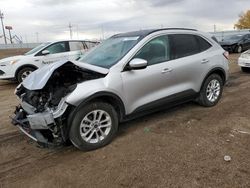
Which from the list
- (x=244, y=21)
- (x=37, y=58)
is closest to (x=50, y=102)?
(x=37, y=58)

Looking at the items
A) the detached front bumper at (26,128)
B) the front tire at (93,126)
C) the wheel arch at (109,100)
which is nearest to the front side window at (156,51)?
the wheel arch at (109,100)

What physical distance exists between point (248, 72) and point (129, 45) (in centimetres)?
793

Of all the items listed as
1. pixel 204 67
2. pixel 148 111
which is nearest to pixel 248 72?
pixel 204 67

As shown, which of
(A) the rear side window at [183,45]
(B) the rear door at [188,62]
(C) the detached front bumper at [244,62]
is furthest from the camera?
(C) the detached front bumper at [244,62]

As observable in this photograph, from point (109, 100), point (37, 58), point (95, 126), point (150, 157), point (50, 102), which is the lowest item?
point (150, 157)

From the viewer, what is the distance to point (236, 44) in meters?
20.1

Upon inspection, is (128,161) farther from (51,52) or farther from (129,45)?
(51,52)

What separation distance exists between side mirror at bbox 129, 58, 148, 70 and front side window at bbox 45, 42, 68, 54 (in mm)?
6806

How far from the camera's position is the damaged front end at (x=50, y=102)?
366cm

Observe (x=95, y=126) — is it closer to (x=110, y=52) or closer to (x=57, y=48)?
(x=110, y=52)

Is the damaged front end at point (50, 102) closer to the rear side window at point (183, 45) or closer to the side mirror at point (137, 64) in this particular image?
the side mirror at point (137, 64)

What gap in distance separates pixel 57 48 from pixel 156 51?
6.60 meters

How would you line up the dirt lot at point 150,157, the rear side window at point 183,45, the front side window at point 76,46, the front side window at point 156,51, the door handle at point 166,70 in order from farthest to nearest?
the front side window at point 76,46 < the rear side window at point 183,45 < the door handle at point 166,70 < the front side window at point 156,51 < the dirt lot at point 150,157

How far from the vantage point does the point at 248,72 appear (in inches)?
424
